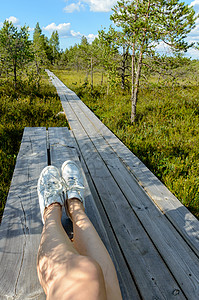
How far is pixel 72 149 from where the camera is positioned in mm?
3018

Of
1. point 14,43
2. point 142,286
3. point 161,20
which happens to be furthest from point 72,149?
point 14,43

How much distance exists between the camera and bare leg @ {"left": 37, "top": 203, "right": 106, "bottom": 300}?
0.99 metres

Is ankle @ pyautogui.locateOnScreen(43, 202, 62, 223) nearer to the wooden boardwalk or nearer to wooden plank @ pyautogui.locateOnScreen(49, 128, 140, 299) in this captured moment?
the wooden boardwalk

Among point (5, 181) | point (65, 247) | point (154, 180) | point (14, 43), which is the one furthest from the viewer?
point (14, 43)

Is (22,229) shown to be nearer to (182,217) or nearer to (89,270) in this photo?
(89,270)

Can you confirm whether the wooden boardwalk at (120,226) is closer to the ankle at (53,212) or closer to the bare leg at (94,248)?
the ankle at (53,212)

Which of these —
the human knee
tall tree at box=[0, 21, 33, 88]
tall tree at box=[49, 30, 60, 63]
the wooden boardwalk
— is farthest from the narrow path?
tall tree at box=[49, 30, 60, 63]

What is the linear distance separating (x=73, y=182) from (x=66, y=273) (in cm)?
103

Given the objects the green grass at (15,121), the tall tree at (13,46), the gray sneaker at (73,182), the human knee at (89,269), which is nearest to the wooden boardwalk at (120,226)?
the gray sneaker at (73,182)

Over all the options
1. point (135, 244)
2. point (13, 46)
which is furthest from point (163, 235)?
point (13, 46)

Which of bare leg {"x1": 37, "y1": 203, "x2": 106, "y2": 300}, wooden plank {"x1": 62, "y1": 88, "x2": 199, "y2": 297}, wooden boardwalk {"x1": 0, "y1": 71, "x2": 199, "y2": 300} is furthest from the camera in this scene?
wooden plank {"x1": 62, "y1": 88, "x2": 199, "y2": 297}

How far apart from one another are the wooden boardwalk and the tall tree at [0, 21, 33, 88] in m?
7.01

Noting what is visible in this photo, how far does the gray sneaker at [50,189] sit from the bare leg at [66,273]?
1.58ft

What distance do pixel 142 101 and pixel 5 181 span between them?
727cm
